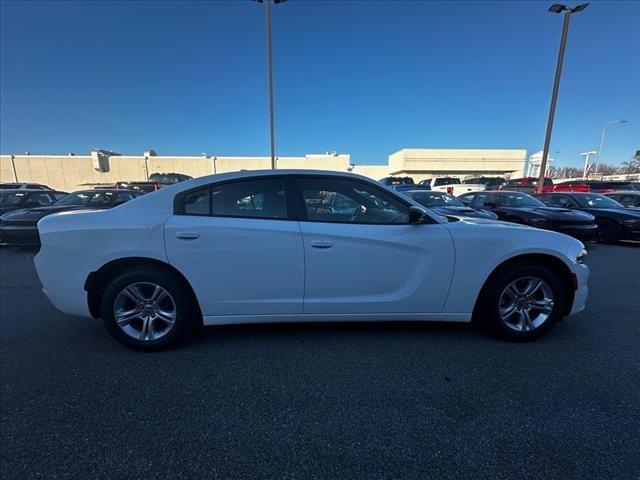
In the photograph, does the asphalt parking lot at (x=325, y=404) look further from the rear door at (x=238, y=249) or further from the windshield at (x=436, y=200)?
the windshield at (x=436, y=200)

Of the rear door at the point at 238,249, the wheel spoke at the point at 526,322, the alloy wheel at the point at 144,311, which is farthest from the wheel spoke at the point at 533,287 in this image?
the alloy wheel at the point at 144,311

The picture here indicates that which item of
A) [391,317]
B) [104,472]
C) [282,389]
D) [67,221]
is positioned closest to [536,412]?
[391,317]

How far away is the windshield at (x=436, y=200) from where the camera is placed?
8.95 metres

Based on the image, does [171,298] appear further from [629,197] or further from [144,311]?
[629,197]

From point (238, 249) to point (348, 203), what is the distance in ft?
3.50

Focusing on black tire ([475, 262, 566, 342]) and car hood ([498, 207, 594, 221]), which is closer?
black tire ([475, 262, 566, 342])

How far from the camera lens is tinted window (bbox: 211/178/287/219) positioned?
2.73 m

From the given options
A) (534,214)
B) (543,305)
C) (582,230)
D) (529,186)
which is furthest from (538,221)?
(529,186)

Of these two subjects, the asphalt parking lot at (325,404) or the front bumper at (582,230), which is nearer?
the asphalt parking lot at (325,404)

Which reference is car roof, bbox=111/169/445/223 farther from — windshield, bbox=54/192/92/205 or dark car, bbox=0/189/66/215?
dark car, bbox=0/189/66/215

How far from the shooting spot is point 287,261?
2646mm

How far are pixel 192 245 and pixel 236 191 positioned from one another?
2.02 feet

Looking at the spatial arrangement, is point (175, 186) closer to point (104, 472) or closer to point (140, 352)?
point (140, 352)

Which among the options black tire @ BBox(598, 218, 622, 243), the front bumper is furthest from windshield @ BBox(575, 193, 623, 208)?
the front bumper
